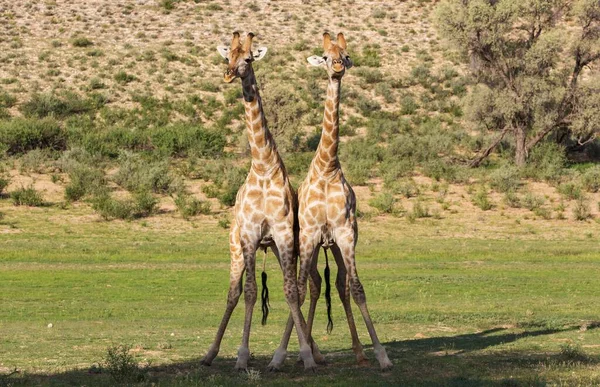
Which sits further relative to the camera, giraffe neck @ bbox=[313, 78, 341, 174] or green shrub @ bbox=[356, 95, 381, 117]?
green shrub @ bbox=[356, 95, 381, 117]

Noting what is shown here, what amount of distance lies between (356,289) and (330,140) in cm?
185

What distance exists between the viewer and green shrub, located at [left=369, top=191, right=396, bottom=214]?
104 feet

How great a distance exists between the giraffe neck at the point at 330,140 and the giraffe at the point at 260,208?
49 cm

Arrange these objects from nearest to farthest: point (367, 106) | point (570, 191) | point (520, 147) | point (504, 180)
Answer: point (570, 191)
point (504, 180)
point (520, 147)
point (367, 106)

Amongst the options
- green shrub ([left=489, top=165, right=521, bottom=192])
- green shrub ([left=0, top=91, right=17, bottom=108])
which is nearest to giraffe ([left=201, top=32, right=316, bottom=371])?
green shrub ([left=489, top=165, right=521, bottom=192])

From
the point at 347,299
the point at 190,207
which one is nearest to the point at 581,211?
the point at 190,207

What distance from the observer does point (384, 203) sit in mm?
31656

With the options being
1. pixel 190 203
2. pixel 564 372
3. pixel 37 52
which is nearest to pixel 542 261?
pixel 190 203

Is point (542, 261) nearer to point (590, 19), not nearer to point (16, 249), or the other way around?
point (16, 249)

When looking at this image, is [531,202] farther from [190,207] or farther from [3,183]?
[3,183]

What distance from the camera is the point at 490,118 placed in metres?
42.3

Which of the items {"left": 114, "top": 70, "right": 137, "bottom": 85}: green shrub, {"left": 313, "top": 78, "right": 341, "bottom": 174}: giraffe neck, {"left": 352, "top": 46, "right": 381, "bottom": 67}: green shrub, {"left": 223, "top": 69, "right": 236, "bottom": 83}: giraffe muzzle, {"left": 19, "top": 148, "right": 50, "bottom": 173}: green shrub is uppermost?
{"left": 352, "top": 46, "right": 381, "bottom": 67}: green shrub

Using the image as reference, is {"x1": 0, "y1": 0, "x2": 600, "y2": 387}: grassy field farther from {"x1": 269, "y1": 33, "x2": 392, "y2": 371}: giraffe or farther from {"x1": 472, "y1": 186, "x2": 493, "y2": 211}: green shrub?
{"x1": 269, "y1": 33, "x2": 392, "y2": 371}: giraffe

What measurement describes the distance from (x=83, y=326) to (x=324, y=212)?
6.53 metres
